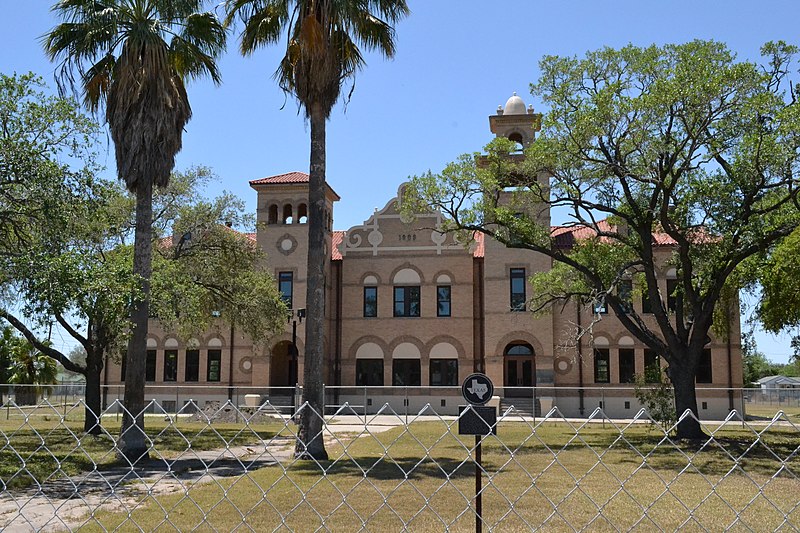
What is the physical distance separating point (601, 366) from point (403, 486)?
3056cm

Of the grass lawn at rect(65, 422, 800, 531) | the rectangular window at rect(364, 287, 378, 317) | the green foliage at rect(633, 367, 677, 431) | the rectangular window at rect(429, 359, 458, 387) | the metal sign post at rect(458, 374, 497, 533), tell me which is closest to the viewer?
the metal sign post at rect(458, 374, 497, 533)

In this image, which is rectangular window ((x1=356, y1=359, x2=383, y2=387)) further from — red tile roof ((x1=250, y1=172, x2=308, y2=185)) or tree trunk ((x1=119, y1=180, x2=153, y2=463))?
tree trunk ((x1=119, y1=180, x2=153, y2=463))

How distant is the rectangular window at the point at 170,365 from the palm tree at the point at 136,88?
91.9ft

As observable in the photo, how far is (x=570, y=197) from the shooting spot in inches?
1001

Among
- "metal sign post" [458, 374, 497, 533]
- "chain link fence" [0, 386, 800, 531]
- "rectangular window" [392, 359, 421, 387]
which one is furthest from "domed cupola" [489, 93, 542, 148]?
"metal sign post" [458, 374, 497, 533]

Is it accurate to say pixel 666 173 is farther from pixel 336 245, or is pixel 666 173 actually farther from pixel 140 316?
pixel 336 245

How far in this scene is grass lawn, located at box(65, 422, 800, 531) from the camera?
9.47 m

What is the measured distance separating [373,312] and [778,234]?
2674 cm

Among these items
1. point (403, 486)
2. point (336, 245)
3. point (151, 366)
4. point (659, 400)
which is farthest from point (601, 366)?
point (403, 486)

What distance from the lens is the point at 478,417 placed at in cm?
641

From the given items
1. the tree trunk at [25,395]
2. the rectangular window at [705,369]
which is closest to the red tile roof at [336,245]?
the tree trunk at [25,395]

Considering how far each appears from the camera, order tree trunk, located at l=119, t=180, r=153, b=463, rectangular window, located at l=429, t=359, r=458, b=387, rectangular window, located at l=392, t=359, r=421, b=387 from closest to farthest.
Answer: tree trunk, located at l=119, t=180, r=153, b=463
rectangular window, located at l=429, t=359, r=458, b=387
rectangular window, located at l=392, t=359, r=421, b=387

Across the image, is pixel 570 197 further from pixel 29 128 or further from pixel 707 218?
pixel 29 128

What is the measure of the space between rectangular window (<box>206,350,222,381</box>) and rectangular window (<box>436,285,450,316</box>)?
44.8 feet
